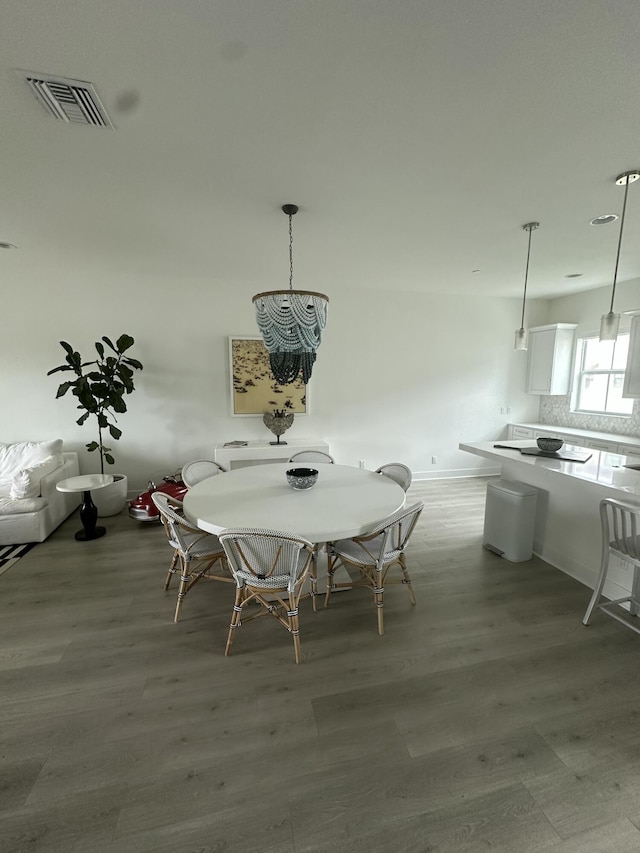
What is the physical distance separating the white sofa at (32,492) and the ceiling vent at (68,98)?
9.85 ft

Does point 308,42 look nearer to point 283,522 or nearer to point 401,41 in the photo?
point 401,41

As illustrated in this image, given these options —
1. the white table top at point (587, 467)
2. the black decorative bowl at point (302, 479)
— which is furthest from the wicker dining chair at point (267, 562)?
the white table top at point (587, 467)

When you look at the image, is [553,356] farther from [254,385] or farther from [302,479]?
[302,479]

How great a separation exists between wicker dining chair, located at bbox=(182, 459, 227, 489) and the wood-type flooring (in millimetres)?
905

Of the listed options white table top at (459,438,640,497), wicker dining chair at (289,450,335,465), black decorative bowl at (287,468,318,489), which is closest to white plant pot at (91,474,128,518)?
wicker dining chair at (289,450,335,465)

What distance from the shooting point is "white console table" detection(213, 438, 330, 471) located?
14.4 feet

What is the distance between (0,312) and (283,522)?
4401mm

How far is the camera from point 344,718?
168 centimetres

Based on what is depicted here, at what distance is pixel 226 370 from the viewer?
4734mm

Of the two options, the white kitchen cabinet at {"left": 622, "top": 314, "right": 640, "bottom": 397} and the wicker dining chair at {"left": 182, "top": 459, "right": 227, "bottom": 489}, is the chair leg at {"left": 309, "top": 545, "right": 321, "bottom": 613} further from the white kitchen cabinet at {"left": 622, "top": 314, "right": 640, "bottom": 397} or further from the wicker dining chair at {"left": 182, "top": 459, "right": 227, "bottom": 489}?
the white kitchen cabinet at {"left": 622, "top": 314, "right": 640, "bottom": 397}

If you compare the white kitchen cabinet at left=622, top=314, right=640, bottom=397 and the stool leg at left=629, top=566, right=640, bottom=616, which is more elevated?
the white kitchen cabinet at left=622, top=314, right=640, bottom=397

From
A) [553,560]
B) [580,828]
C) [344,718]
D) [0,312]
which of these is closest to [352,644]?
[344,718]

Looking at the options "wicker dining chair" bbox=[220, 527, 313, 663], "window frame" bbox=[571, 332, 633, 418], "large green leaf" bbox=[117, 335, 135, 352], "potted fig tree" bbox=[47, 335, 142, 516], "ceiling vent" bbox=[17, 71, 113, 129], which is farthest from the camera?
"window frame" bbox=[571, 332, 633, 418]

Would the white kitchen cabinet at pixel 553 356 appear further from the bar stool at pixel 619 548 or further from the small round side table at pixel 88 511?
the small round side table at pixel 88 511
